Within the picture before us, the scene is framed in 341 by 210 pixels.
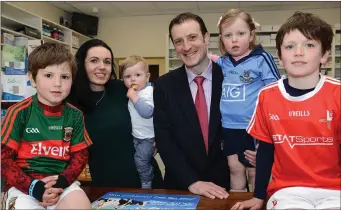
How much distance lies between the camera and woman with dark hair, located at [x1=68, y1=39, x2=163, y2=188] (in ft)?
6.73

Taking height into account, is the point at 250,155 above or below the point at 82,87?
below

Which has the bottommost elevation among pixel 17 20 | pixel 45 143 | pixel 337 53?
Result: pixel 45 143

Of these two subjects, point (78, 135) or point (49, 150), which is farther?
point (78, 135)

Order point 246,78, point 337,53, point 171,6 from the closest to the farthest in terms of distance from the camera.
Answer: point 246,78 < point 337,53 < point 171,6

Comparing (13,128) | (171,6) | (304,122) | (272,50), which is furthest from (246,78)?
(171,6)

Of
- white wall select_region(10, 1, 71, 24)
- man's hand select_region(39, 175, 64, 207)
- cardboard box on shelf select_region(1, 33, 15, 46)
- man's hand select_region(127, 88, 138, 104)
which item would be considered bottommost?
man's hand select_region(39, 175, 64, 207)

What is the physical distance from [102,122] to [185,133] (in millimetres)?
543

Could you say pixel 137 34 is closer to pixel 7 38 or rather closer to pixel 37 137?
pixel 7 38

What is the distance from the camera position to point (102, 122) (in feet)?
6.79

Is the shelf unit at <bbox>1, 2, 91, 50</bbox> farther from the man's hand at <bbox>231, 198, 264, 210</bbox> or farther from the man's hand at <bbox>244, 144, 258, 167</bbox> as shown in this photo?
the man's hand at <bbox>231, 198, 264, 210</bbox>

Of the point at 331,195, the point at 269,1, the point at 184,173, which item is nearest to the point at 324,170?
the point at 331,195

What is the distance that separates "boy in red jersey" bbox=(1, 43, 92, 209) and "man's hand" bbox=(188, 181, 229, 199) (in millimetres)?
554

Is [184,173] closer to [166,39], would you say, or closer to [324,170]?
[324,170]

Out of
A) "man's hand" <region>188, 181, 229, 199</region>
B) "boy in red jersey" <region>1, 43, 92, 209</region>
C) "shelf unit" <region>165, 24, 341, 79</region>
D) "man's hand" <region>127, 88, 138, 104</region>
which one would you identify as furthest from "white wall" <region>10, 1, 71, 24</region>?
"man's hand" <region>188, 181, 229, 199</region>
